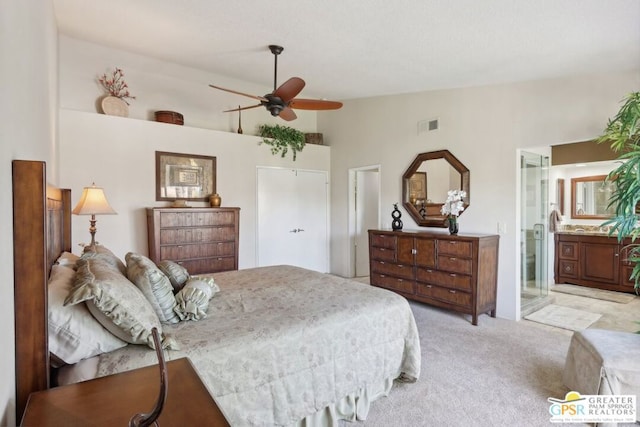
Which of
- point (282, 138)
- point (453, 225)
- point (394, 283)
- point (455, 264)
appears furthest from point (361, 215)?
point (455, 264)

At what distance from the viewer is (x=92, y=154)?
404 centimetres

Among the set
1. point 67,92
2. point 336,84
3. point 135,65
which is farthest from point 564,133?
point 67,92

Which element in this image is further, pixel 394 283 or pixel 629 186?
pixel 394 283

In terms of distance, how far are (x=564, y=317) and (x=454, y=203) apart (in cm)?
185

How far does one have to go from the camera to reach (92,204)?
3332 mm

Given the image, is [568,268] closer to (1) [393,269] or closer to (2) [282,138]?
(1) [393,269]

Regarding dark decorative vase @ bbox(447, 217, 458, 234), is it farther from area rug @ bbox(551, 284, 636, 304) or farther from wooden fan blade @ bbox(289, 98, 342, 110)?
area rug @ bbox(551, 284, 636, 304)

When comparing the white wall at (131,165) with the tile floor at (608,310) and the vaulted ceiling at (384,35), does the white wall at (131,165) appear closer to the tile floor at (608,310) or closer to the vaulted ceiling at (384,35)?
the vaulted ceiling at (384,35)

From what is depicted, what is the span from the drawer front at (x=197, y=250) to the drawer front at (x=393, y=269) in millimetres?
2058

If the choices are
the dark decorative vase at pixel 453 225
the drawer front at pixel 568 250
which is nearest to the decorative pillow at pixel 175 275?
the dark decorative vase at pixel 453 225

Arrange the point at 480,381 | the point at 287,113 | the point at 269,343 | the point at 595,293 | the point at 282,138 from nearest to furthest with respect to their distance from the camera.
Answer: the point at 269,343 < the point at 480,381 < the point at 287,113 < the point at 595,293 < the point at 282,138

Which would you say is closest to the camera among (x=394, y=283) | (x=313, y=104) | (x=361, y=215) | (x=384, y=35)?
(x=384, y=35)

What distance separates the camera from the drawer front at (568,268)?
5.54m

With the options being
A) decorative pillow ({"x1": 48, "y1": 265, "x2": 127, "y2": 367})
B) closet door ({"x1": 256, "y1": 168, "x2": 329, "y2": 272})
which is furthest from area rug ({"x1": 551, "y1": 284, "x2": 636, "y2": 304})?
decorative pillow ({"x1": 48, "y1": 265, "x2": 127, "y2": 367})
